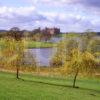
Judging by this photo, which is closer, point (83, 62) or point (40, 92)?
point (40, 92)

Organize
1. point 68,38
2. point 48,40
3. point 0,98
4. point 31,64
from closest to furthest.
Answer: point 0,98 < point 31,64 < point 68,38 < point 48,40

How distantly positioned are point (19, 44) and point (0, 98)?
1148 inches

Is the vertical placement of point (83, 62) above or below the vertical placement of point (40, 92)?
above

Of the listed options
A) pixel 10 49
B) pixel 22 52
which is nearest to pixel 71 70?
pixel 22 52

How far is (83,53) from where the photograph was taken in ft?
130

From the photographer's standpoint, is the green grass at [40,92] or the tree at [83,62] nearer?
the green grass at [40,92]

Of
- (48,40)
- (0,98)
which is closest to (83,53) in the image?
(0,98)

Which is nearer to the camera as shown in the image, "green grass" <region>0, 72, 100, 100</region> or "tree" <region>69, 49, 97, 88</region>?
"green grass" <region>0, 72, 100, 100</region>

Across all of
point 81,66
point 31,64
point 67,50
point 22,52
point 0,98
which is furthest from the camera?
point 31,64

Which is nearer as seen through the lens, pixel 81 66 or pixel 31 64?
pixel 81 66

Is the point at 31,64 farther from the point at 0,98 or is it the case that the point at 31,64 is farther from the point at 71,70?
the point at 0,98

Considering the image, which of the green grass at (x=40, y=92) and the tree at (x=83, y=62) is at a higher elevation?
the tree at (x=83, y=62)

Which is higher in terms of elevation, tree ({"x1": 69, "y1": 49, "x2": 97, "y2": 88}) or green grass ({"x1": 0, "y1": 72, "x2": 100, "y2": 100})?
tree ({"x1": 69, "y1": 49, "x2": 97, "y2": 88})

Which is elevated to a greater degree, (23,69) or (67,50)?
(67,50)
